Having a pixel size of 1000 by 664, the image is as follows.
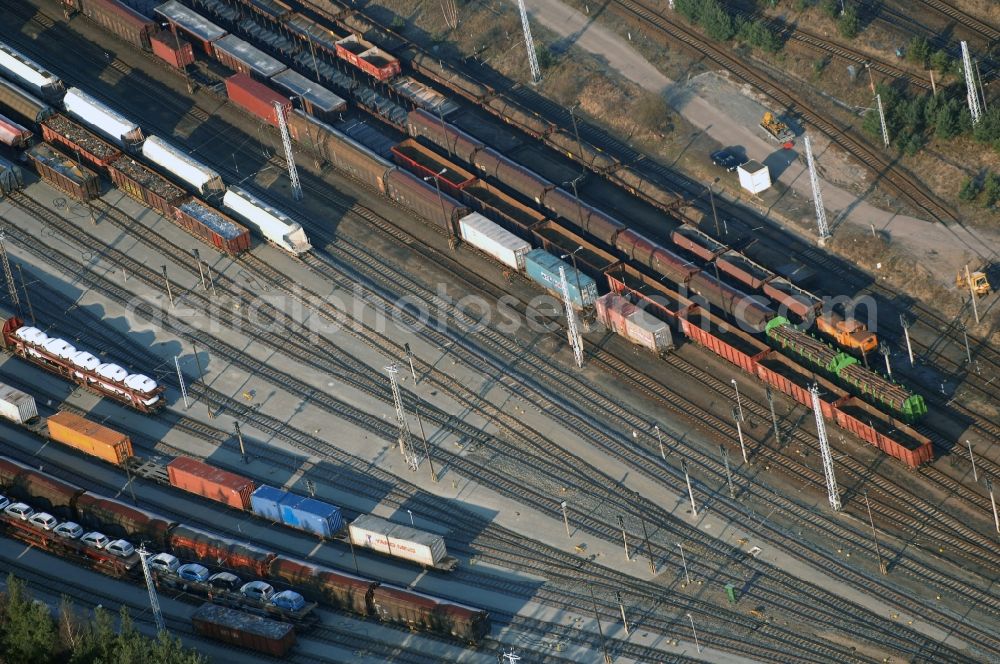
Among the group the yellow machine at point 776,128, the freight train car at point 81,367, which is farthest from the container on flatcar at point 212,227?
the yellow machine at point 776,128

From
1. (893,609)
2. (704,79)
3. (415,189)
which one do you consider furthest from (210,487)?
(704,79)

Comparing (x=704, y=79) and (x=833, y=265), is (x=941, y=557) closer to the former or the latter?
(x=833, y=265)

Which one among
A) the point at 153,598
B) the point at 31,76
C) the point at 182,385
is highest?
the point at 31,76

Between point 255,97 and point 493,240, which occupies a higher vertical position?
point 255,97

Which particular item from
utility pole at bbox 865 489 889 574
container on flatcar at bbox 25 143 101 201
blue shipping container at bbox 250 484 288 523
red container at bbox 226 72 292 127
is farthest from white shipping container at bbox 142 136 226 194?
utility pole at bbox 865 489 889 574

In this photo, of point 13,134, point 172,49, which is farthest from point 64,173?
point 172,49

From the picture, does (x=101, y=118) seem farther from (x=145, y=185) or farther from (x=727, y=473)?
(x=727, y=473)

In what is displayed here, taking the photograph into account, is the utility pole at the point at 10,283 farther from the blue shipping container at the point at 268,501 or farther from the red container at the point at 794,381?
the red container at the point at 794,381
